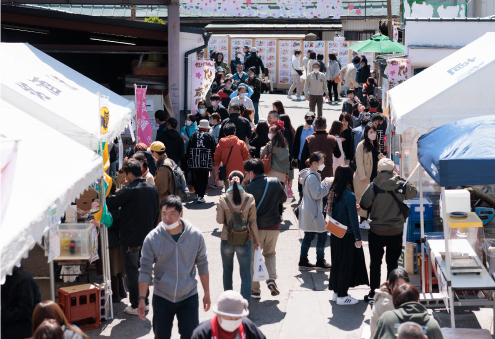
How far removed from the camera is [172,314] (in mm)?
5816

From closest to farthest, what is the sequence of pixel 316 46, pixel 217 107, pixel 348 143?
pixel 348 143, pixel 217 107, pixel 316 46

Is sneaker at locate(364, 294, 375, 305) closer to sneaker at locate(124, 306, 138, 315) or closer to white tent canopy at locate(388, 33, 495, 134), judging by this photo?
white tent canopy at locate(388, 33, 495, 134)

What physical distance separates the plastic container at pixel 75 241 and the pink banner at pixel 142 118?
544 cm

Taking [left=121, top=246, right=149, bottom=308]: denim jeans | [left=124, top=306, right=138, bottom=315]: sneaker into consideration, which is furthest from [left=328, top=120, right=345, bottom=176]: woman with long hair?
[left=124, top=306, right=138, bottom=315]: sneaker

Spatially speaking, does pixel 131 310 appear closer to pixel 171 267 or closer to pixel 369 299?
pixel 171 267

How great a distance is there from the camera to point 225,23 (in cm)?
3180

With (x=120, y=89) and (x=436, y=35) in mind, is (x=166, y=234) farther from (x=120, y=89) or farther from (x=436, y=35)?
(x=120, y=89)

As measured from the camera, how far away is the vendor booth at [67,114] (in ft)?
23.6

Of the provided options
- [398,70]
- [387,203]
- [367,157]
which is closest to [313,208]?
[387,203]

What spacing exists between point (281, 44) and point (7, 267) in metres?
23.4

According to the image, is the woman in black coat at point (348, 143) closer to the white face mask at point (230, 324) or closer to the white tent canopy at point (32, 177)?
the white tent canopy at point (32, 177)

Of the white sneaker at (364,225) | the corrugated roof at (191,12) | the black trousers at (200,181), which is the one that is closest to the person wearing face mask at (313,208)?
the white sneaker at (364,225)

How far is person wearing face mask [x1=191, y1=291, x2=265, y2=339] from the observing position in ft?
14.5

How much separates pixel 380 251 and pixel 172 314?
311 cm
